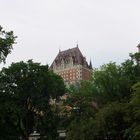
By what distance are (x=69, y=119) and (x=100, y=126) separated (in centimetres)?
1860

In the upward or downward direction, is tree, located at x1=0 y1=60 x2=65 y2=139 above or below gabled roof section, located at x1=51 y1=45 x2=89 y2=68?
below

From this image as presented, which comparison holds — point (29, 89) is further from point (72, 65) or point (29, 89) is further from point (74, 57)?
point (72, 65)

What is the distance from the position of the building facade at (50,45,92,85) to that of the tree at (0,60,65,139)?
102 metres

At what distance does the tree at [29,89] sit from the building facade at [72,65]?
102321mm

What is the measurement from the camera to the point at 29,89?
204 feet

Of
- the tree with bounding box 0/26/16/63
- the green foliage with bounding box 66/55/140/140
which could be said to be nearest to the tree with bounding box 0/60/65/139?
the green foliage with bounding box 66/55/140/140

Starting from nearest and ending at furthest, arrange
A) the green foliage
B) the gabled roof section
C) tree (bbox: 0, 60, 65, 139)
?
the green foliage < tree (bbox: 0, 60, 65, 139) < the gabled roof section

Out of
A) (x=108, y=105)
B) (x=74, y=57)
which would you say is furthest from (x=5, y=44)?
(x=74, y=57)

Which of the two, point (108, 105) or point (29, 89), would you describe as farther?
point (29, 89)

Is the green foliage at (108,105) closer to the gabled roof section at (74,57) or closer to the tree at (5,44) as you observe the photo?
the tree at (5,44)

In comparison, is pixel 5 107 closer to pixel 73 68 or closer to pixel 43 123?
pixel 43 123

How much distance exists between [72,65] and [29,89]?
360 ft

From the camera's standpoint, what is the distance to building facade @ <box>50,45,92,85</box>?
16925 cm

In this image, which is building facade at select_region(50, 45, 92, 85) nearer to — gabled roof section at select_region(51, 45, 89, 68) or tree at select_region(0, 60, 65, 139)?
gabled roof section at select_region(51, 45, 89, 68)
